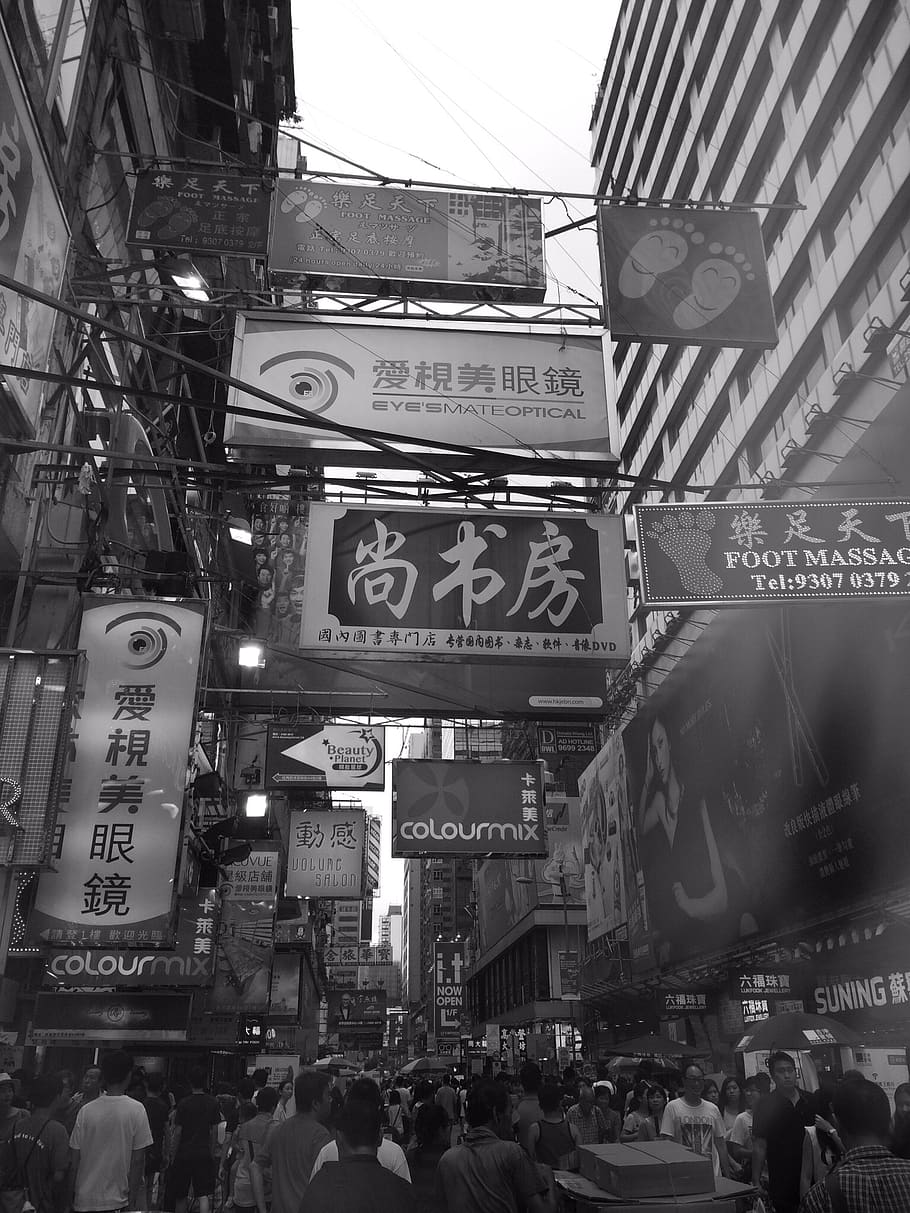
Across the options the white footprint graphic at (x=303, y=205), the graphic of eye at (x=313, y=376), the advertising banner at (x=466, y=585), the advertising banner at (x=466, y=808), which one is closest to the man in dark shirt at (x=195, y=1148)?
the advertising banner at (x=466, y=808)

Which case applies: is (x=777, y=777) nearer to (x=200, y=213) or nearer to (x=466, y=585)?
(x=466, y=585)

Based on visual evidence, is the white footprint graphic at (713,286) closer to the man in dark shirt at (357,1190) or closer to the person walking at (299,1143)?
the person walking at (299,1143)

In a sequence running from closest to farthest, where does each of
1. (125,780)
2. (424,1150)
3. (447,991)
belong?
1. (424,1150)
2. (125,780)
3. (447,991)

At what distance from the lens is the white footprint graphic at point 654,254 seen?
10.1 metres

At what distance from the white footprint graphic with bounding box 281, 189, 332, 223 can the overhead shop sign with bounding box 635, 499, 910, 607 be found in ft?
19.9

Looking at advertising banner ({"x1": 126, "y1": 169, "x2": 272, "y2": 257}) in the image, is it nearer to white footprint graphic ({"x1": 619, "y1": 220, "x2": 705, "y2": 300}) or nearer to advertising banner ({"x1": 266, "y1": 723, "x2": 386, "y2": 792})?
white footprint graphic ({"x1": 619, "y1": 220, "x2": 705, "y2": 300})

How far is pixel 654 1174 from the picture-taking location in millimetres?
3701

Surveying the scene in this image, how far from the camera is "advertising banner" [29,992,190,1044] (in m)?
10.8

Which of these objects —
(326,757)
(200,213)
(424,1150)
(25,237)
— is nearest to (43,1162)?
(424,1150)

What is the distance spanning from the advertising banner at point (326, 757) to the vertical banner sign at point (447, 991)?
2567 inches

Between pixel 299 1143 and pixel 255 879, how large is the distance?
15.6 m

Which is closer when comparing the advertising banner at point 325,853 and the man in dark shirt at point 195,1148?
the man in dark shirt at point 195,1148

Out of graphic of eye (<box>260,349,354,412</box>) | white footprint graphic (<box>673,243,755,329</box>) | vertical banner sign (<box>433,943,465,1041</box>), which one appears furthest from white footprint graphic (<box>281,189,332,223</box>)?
vertical banner sign (<box>433,943,465,1041</box>)

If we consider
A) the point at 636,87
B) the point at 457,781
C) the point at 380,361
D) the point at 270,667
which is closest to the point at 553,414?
the point at 380,361
